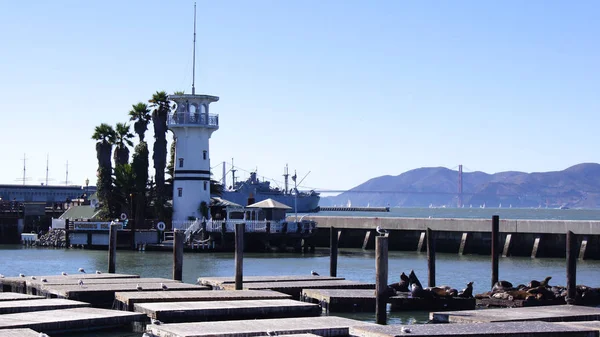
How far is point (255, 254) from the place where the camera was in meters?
54.8

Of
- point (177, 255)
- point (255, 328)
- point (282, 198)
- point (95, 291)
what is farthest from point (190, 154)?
point (282, 198)

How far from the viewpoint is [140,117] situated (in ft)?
213

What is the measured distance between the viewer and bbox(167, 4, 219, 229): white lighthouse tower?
59594 millimetres

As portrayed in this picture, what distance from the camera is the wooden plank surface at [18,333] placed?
1906 cm

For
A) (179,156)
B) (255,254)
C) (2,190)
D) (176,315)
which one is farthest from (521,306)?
(2,190)

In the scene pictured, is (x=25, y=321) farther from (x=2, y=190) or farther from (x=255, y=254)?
(x=2, y=190)

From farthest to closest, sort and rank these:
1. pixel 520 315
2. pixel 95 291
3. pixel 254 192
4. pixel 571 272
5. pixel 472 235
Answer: pixel 254 192 < pixel 472 235 < pixel 571 272 < pixel 95 291 < pixel 520 315

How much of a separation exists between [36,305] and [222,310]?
14.7 feet

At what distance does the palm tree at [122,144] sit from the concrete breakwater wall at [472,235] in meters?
→ 13.6

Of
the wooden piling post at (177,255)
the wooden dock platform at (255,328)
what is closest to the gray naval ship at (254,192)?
the wooden piling post at (177,255)

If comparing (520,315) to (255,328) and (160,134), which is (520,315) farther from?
(160,134)

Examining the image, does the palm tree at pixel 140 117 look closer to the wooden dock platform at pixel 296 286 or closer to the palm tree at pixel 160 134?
the palm tree at pixel 160 134

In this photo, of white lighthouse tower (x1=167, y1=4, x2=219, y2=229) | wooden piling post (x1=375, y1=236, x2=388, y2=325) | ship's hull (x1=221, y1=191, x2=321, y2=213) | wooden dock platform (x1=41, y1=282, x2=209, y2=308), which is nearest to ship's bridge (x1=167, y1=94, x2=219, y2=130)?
white lighthouse tower (x1=167, y1=4, x2=219, y2=229)

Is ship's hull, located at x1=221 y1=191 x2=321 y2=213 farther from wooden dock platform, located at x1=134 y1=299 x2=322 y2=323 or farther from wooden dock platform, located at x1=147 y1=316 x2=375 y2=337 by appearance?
wooden dock platform, located at x1=147 y1=316 x2=375 y2=337
